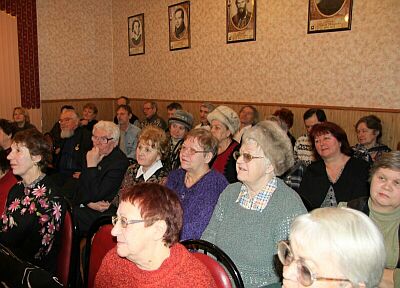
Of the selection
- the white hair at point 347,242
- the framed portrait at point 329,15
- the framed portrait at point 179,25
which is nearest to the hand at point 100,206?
the white hair at point 347,242

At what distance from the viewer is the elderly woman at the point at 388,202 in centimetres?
204

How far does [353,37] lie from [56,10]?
20.3 feet

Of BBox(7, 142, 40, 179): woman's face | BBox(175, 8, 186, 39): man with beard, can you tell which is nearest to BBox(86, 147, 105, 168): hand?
BBox(7, 142, 40, 179): woman's face

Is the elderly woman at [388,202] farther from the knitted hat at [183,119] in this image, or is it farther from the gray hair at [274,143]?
the knitted hat at [183,119]

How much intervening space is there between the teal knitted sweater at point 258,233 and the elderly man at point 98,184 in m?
1.49

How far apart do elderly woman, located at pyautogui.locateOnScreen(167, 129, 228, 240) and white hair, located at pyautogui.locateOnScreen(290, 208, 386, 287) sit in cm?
139

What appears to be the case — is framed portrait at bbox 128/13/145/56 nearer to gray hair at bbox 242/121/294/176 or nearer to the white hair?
gray hair at bbox 242/121/294/176

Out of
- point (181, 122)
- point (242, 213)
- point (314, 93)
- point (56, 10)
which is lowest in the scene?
point (242, 213)

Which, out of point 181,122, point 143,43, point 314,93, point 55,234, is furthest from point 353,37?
point 143,43

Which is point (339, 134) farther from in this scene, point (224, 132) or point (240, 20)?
point (240, 20)

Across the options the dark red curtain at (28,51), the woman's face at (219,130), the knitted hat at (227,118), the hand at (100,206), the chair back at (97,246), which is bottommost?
the hand at (100,206)

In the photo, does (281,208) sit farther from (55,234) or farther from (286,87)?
(286,87)

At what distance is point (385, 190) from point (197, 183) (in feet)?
3.78

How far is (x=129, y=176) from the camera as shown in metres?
3.33
